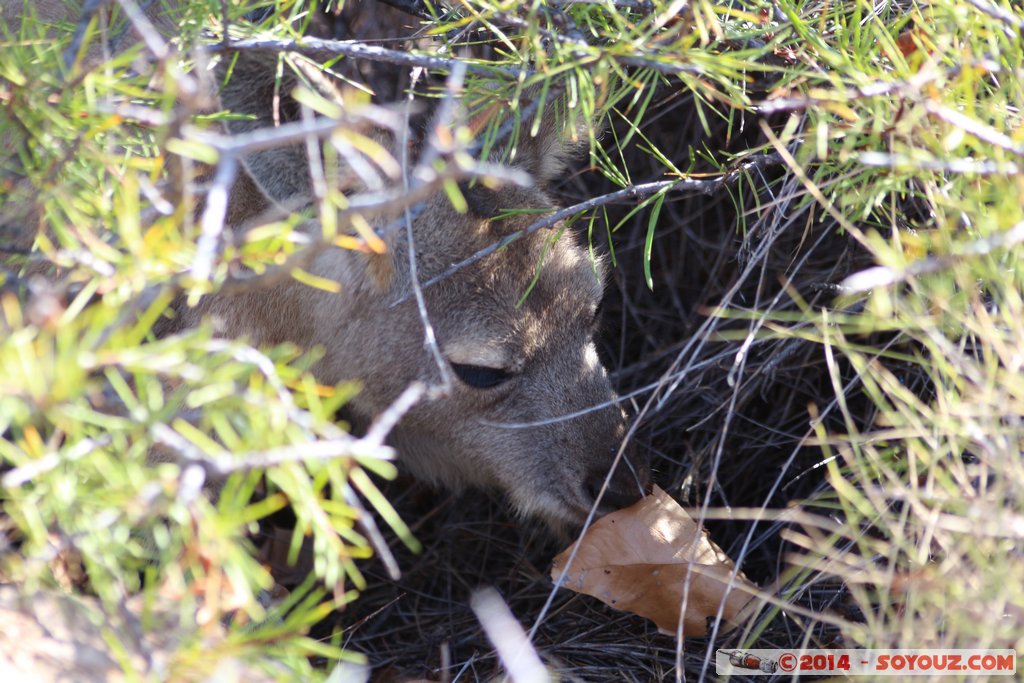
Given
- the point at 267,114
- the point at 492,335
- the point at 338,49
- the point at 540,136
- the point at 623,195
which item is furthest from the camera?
the point at 540,136

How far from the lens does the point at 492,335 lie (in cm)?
279

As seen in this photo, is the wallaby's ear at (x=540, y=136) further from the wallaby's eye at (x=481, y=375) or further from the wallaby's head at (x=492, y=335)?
the wallaby's eye at (x=481, y=375)

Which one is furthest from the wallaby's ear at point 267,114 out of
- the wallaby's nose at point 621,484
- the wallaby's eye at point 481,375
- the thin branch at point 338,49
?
the wallaby's nose at point 621,484

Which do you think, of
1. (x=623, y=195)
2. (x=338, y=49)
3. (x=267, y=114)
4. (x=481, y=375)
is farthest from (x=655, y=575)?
(x=267, y=114)

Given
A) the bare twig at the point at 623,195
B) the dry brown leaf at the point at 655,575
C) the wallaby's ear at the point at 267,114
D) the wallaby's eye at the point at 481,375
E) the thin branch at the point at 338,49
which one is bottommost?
the dry brown leaf at the point at 655,575

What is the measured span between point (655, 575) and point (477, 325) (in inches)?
33.8

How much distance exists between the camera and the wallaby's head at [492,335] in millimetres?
2768

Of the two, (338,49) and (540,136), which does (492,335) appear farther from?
(338,49)

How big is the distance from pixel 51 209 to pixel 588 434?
159 centimetres

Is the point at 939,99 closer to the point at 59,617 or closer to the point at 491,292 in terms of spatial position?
the point at 491,292

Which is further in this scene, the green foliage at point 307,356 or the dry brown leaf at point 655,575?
the dry brown leaf at point 655,575

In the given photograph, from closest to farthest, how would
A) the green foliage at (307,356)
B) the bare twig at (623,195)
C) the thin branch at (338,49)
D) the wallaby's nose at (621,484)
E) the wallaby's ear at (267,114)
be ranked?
the green foliage at (307,356) < the thin branch at (338,49) < the bare twig at (623,195) < the wallaby's ear at (267,114) < the wallaby's nose at (621,484)

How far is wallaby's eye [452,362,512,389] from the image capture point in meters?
2.85

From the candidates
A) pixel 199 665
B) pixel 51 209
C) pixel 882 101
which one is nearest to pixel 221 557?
pixel 199 665
